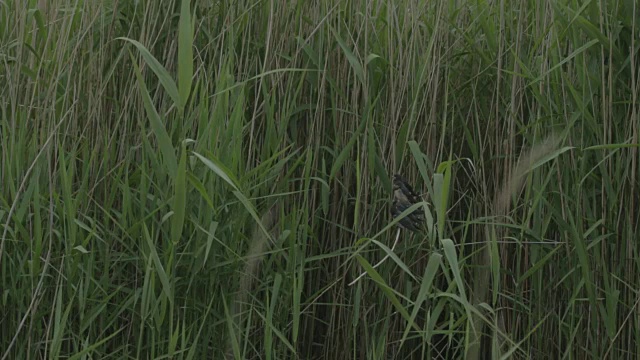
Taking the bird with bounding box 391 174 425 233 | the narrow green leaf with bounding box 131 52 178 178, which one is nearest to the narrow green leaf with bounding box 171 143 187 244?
the narrow green leaf with bounding box 131 52 178 178

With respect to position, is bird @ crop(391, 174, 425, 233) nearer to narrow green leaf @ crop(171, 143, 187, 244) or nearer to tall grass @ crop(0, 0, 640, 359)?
tall grass @ crop(0, 0, 640, 359)

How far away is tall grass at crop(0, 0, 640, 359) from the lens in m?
1.99

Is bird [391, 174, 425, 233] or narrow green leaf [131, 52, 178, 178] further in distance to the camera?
bird [391, 174, 425, 233]

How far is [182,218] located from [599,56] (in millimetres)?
1016

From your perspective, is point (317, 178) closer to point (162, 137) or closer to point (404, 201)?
point (404, 201)

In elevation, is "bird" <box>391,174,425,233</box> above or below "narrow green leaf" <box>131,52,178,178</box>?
below

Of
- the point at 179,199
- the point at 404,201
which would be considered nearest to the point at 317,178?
the point at 404,201

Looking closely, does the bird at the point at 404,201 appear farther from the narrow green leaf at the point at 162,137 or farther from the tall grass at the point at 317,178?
the narrow green leaf at the point at 162,137

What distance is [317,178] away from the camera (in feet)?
6.88

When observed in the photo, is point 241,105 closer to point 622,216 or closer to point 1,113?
point 1,113

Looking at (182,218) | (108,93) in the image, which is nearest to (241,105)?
(182,218)

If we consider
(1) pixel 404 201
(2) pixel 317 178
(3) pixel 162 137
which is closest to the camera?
(3) pixel 162 137

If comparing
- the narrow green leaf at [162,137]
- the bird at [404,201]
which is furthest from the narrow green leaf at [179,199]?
the bird at [404,201]

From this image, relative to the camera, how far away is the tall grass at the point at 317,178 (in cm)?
199
